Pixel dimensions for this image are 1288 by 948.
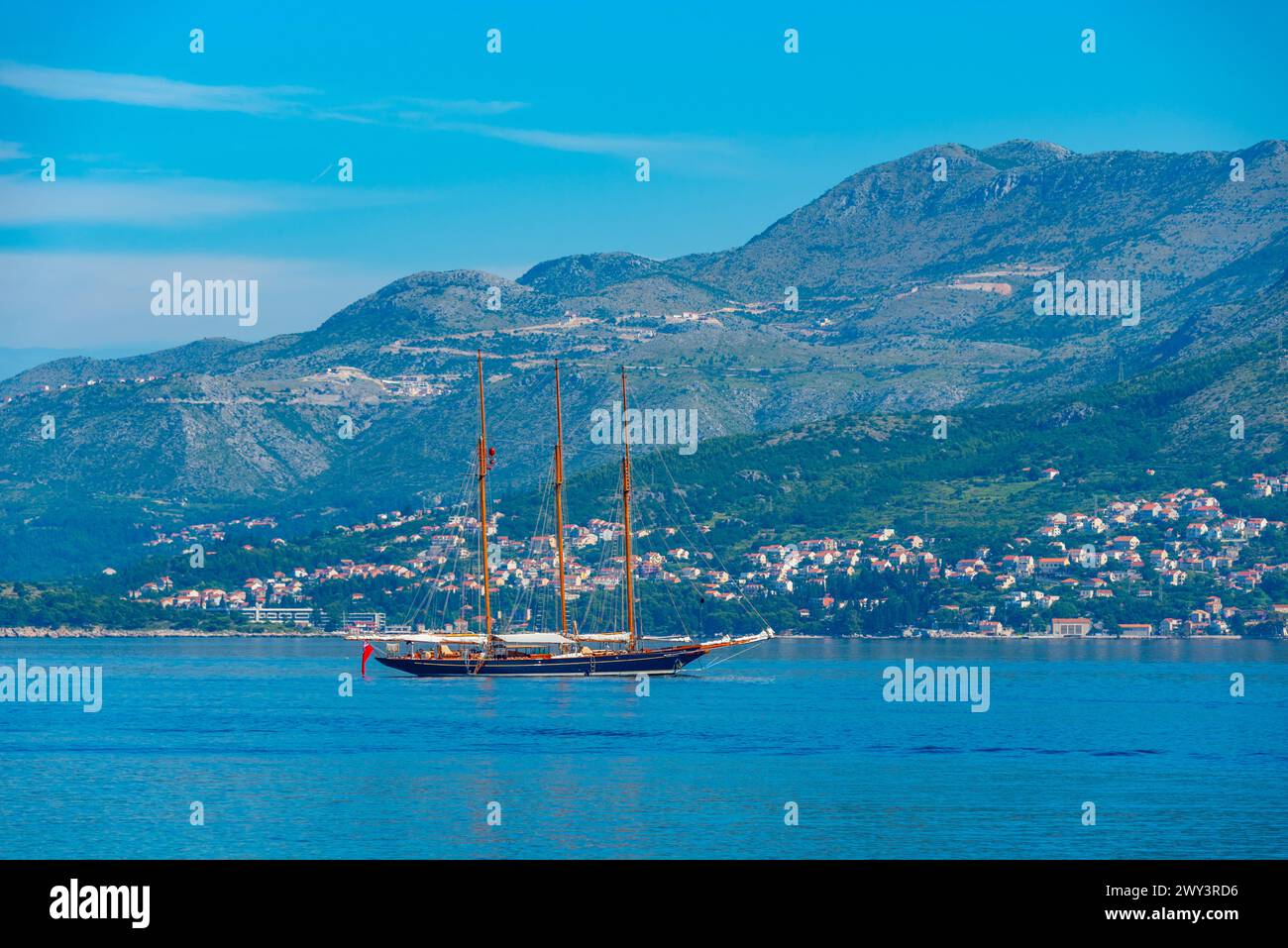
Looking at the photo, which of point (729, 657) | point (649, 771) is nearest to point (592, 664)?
point (729, 657)

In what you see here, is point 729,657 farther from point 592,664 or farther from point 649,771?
point 649,771

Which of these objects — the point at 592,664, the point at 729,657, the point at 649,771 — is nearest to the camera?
the point at 649,771

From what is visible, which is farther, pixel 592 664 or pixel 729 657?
pixel 729 657

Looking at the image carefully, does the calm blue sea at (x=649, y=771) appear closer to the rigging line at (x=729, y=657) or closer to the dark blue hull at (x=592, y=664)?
the dark blue hull at (x=592, y=664)

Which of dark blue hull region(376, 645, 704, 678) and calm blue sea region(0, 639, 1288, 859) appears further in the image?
dark blue hull region(376, 645, 704, 678)

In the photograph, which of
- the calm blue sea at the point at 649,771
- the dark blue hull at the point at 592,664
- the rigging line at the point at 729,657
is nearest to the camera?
the calm blue sea at the point at 649,771

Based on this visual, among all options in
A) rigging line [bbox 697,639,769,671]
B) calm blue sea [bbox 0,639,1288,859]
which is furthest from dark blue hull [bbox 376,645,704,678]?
rigging line [bbox 697,639,769,671]

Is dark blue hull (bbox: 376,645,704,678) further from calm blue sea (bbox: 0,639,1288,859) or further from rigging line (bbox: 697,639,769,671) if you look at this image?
rigging line (bbox: 697,639,769,671)

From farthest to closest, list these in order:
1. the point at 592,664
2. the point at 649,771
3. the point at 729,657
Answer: the point at 729,657 → the point at 592,664 → the point at 649,771

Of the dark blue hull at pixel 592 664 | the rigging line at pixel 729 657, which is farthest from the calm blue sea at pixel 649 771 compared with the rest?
the rigging line at pixel 729 657
